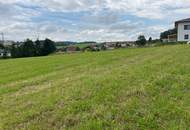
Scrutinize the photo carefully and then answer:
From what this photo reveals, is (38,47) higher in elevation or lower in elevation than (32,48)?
higher

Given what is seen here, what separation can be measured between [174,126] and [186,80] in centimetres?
335

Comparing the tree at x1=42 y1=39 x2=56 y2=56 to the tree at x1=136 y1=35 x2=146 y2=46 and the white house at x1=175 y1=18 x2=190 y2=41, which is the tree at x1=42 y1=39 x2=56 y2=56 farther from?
the white house at x1=175 y1=18 x2=190 y2=41

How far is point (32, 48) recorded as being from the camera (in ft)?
213

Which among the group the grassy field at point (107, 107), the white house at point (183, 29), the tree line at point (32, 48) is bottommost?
the tree line at point (32, 48)

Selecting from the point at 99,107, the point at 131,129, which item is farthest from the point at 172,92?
the point at 131,129

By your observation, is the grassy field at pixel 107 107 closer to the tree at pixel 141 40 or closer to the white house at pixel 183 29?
the white house at pixel 183 29

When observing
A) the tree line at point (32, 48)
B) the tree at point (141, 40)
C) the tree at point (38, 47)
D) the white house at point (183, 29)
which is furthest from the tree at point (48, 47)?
the white house at point (183, 29)

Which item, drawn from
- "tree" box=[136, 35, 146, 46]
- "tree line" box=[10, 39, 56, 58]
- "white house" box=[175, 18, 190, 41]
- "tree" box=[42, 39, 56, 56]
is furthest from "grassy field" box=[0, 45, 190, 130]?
"tree" box=[42, 39, 56, 56]

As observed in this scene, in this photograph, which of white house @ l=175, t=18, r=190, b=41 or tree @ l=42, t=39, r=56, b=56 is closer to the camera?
white house @ l=175, t=18, r=190, b=41

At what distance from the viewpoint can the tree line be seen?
63.9 metres

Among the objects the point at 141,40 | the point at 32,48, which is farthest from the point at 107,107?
the point at 32,48

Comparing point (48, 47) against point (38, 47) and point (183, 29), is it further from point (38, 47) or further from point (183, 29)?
point (183, 29)

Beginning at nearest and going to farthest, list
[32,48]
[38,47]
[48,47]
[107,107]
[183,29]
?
[107,107], [183,29], [32,48], [38,47], [48,47]

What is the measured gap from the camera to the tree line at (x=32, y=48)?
63938 mm
